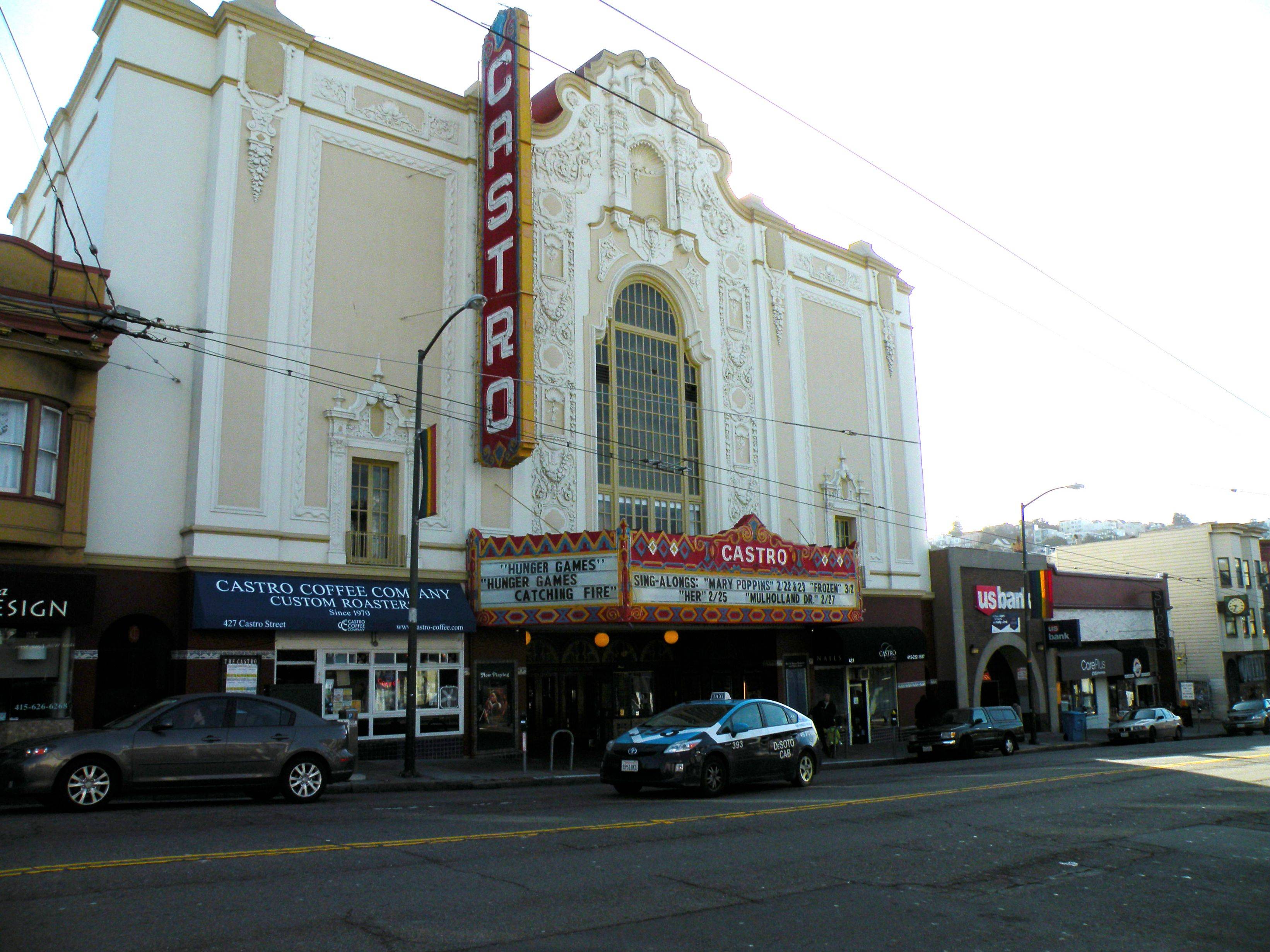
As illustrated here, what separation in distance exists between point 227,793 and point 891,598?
26041mm

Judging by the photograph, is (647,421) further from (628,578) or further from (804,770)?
(804,770)

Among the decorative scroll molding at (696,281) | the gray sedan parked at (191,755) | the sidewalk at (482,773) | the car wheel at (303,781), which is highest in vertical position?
the decorative scroll molding at (696,281)

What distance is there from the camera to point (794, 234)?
118ft

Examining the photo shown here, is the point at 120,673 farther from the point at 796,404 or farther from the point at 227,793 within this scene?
the point at 796,404

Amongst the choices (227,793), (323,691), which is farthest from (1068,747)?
(227,793)

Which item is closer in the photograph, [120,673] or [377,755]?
[120,673]

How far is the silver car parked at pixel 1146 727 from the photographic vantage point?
36.6 m

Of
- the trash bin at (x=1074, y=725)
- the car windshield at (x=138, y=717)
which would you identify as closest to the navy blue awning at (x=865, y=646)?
the trash bin at (x=1074, y=725)

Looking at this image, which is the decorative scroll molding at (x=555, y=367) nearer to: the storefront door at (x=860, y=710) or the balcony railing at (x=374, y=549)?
the balcony railing at (x=374, y=549)

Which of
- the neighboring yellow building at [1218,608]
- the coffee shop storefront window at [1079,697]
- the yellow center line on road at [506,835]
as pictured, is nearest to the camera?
the yellow center line on road at [506,835]

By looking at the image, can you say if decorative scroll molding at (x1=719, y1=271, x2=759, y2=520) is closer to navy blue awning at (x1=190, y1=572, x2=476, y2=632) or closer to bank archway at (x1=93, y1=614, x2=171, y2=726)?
navy blue awning at (x1=190, y1=572, x2=476, y2=632)

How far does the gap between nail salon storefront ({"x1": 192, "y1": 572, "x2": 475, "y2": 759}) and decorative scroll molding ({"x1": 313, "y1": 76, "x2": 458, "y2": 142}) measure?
37.1 feet

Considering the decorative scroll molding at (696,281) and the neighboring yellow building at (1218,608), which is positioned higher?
the decorative scroll molding at (696,281)

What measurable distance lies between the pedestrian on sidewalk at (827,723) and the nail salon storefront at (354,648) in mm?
10382
